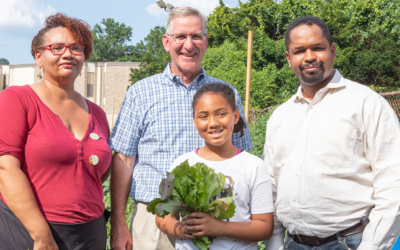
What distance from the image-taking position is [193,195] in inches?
87.0

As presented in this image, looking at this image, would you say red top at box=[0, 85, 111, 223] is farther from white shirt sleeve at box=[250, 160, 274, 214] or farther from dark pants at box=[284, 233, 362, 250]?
dark pants at box=[284, 233, 362, 250]

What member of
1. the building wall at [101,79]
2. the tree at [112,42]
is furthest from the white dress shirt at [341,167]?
the tree at [112,42]

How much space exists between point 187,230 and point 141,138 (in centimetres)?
108

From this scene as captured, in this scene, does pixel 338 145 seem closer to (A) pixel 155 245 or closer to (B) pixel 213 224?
(B) pixel 213 224

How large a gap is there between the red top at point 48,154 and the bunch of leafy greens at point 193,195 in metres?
0.65

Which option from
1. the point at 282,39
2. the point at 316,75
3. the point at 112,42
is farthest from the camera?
the point at 112,42

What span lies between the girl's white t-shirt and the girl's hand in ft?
0.55

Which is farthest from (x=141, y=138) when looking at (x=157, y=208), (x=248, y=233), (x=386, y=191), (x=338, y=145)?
(x=386, y=191)

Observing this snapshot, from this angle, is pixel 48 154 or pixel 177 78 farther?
pixel 177 78

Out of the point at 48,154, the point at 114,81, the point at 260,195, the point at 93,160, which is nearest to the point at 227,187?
the point at 260,195

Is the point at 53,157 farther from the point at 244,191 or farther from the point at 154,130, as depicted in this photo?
the point at 244,191

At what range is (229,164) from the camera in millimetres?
2547

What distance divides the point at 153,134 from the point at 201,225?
1061mm

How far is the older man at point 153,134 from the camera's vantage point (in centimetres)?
305
